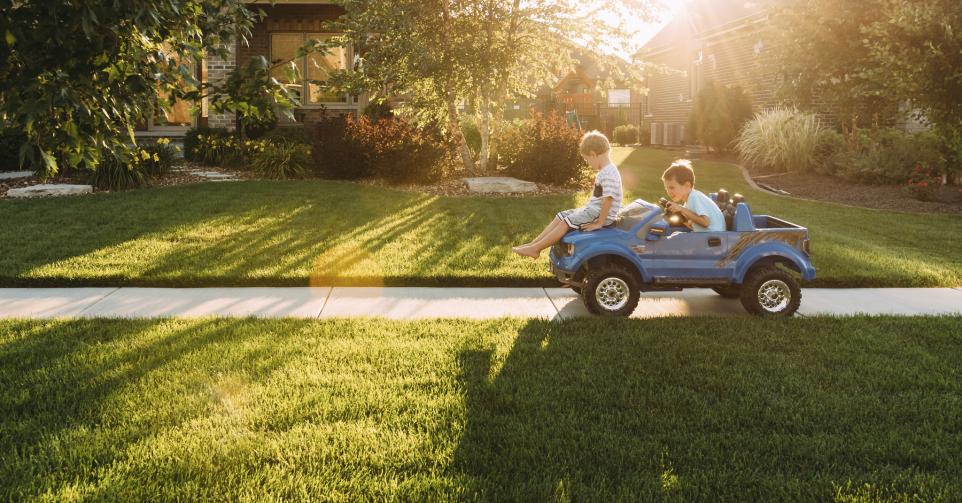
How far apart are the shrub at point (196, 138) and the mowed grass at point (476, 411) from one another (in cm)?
1149

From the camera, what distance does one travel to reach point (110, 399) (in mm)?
3916

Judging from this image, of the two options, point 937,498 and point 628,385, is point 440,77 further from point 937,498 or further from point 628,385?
point 937,498

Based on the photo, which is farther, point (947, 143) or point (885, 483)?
point (947, 143)

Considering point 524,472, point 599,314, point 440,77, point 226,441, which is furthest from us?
point 440,77

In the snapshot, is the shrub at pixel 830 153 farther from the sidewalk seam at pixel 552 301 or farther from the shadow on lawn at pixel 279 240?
the sidewalk seam at pixel 552 301

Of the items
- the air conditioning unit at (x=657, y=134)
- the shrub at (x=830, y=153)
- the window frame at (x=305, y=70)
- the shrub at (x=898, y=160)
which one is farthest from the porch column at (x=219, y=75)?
the air conditioning unit at (x=657, y=134)

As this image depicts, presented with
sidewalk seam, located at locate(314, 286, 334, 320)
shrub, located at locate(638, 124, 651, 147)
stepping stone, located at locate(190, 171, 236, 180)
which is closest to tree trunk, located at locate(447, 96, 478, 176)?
stepping stone, located at locate(190, 171, 236, 180)

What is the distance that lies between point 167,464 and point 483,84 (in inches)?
454

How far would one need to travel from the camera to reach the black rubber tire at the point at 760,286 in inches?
225

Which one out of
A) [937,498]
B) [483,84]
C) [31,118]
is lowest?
[937,498]

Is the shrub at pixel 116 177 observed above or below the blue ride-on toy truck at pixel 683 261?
above

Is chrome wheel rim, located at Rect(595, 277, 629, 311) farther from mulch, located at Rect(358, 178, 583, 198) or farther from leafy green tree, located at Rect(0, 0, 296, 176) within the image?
mulch, located at Rect(358, 178, 583, 198)

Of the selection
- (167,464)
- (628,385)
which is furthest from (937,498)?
(167,464)

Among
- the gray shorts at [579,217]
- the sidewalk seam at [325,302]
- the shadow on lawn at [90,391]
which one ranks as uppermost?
the gray shorts at [579,217]
